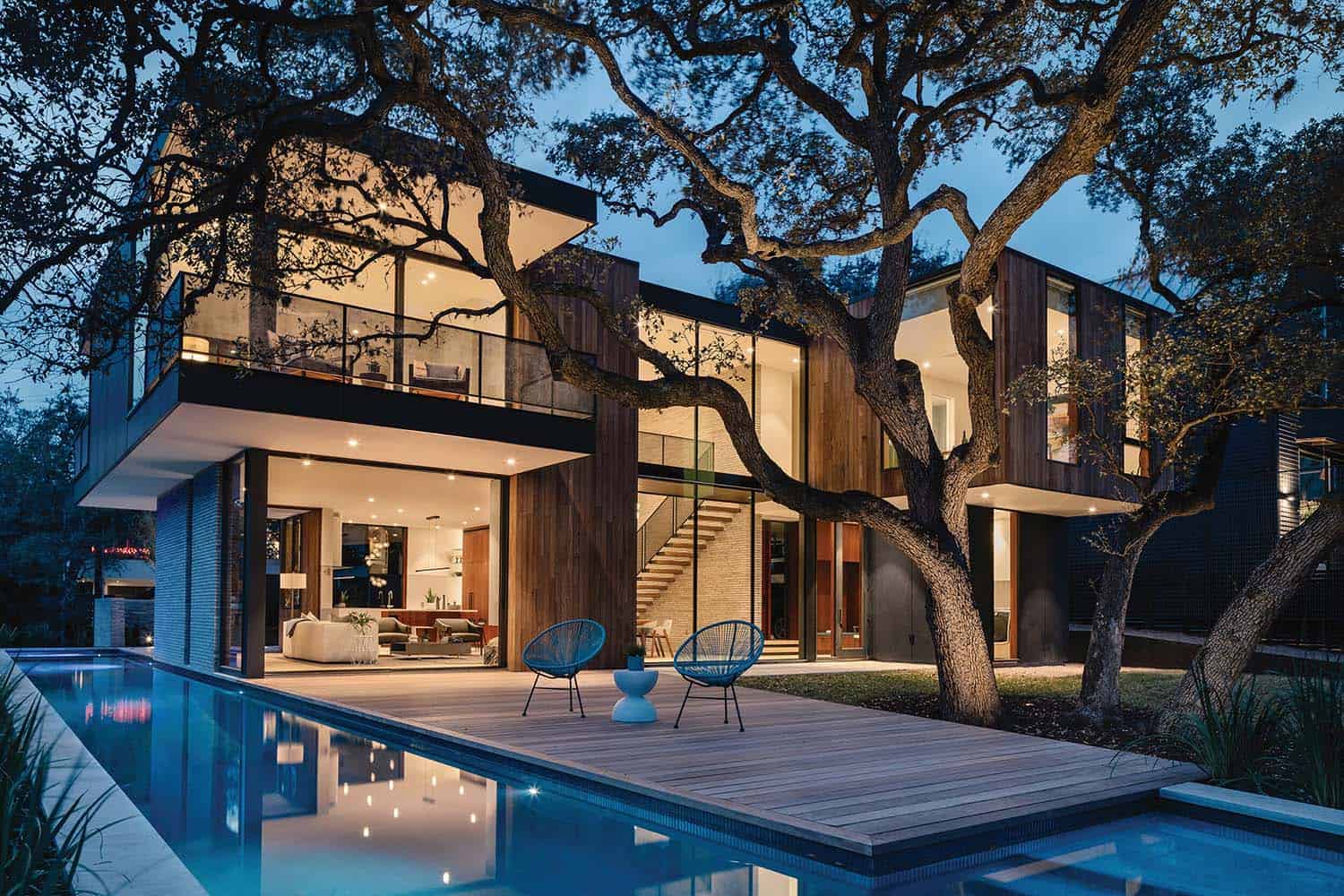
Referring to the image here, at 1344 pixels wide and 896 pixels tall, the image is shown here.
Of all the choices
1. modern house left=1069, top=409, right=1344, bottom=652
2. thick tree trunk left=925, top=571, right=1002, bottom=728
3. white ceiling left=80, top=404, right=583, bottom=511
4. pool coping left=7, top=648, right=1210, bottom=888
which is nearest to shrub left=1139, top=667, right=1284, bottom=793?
pool coping left=7, top=648, right=1210, bottom=888

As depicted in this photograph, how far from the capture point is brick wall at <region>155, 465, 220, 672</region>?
13.0 metres

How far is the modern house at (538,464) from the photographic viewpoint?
10656 millimetres

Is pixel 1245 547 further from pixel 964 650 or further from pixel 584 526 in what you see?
pixel 964 650

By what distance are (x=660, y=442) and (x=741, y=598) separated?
3113mm

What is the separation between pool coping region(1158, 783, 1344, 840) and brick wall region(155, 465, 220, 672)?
10.8m

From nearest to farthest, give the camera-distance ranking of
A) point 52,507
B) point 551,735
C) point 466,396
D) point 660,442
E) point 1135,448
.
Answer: point 551,735 < point 466,396 < point 660,442 < point 1135,448 < point 52,507

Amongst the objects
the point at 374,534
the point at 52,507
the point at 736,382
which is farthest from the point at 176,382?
the point at 52,507

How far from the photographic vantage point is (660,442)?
47.4 feet

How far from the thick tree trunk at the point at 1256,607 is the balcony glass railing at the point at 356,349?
651 cm

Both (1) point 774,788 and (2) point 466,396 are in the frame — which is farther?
(2) point 466,396

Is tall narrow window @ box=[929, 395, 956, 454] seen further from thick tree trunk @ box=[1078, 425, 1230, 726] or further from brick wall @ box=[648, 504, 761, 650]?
thick tree trunk @ box=[1078, 425, 1230, 726]

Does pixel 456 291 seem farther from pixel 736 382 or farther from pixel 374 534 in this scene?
pixel 374 534

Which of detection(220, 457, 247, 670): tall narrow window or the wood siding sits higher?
the wood siding

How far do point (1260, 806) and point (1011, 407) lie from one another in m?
8.64
